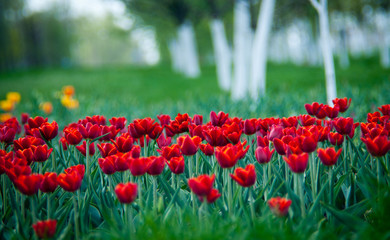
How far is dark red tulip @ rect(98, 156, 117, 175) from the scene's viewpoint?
4.82 ft

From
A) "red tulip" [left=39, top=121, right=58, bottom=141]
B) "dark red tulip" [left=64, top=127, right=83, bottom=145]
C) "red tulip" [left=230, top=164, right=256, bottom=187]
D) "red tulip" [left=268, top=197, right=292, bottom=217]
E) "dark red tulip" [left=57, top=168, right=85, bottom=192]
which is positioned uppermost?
"red tulip" [left=39, top=121, right=58, bottom=141]

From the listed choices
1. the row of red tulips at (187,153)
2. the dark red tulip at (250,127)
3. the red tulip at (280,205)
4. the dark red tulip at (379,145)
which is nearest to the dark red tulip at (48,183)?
the row of red tulips at (187,153)

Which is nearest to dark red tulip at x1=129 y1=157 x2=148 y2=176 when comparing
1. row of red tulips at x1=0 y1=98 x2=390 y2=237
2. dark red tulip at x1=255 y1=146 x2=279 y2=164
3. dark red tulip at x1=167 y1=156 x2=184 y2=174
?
row of red tulips at x1=0 y1=98 x2=390 y2=237

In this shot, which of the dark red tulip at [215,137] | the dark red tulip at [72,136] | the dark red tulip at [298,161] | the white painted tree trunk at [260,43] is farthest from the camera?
the white painted tree trunk at [260,43]

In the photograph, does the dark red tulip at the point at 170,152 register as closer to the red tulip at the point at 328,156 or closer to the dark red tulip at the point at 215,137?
the dark red tulip at the point at 215,137

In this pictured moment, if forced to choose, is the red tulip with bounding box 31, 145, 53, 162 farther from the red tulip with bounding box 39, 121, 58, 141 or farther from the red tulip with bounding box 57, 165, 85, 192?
the red tulip with bounding box 57, 165, 85, 192

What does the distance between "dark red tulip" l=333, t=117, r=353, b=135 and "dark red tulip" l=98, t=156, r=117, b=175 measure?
3.88 ft

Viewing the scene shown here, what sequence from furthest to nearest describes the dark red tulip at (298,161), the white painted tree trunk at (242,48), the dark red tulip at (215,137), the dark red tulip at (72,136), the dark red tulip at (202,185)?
1. the white painted tree trunk at (242,48)
2. the dark red tulip at (72,136)
3. the dark red tulip at (215,137)
4. the dark red tulip at (298,161)
5. the dark red tulip at (202,185)

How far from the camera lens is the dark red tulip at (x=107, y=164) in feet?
4.82

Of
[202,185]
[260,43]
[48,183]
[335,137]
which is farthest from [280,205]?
[260,43]

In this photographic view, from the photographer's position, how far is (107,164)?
1.48m

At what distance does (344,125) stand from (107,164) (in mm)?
1261

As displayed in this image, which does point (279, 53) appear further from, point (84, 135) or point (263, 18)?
point (84, 135)

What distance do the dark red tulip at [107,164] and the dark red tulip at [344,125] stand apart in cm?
118
